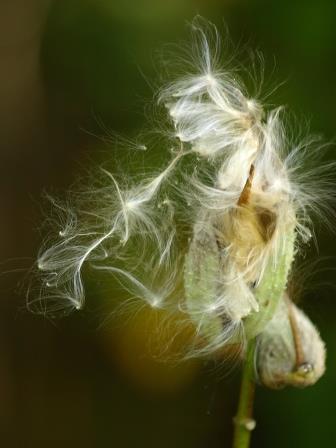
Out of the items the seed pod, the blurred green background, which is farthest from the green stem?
the blurred green background

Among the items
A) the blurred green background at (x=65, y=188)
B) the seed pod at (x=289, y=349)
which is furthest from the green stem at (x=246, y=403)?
the blurred green background at (x=65, y=188)

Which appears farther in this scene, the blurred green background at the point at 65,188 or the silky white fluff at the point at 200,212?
the blurred green background at the point at 65,188

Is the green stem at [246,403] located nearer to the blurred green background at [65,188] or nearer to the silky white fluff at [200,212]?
the silky white fluff at [200,212]

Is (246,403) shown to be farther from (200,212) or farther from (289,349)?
(200,212)

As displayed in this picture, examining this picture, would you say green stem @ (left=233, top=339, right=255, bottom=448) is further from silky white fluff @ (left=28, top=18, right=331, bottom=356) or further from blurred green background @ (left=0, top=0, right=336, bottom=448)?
blurred green background @ (left=0, top=0, right=336, bottom=448)

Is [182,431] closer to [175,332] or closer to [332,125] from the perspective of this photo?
[332,125]
